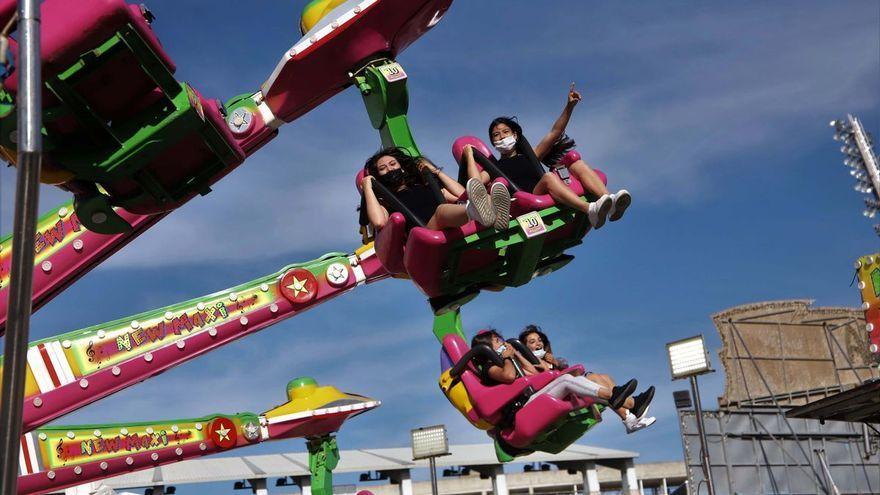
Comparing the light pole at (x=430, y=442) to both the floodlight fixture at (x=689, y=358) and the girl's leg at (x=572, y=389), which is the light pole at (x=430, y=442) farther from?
the girl's leg at (x=572, y=389)

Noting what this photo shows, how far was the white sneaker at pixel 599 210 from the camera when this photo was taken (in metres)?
5.61

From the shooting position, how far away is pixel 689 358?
15930 millimetres

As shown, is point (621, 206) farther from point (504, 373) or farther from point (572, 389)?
point (504, 373)

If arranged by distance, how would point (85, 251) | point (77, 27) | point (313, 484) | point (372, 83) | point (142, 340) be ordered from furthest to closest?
point (313, 484)
point (142, 340)
point (85, 251)
point (372, 83)
point (77, 27)

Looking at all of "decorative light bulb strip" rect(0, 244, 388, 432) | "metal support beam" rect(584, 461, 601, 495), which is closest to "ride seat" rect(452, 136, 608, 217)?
"decorative light bulb strip" rect(0, 244, 388, 432)

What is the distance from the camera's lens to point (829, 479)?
21.4 metres

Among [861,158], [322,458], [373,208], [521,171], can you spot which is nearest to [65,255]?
[373,208]

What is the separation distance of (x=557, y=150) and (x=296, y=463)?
2452 cm

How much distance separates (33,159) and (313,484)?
34.7 feet

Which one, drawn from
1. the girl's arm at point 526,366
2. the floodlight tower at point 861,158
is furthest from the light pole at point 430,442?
the floodlight tower at point 861,158

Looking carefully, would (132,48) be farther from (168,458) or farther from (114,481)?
(114,481)

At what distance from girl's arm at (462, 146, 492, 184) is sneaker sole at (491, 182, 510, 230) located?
0.58 m

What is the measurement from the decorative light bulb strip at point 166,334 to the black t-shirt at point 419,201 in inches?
179

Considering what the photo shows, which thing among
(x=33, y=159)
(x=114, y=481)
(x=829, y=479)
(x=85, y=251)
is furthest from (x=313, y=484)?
(x=114, y=481)
